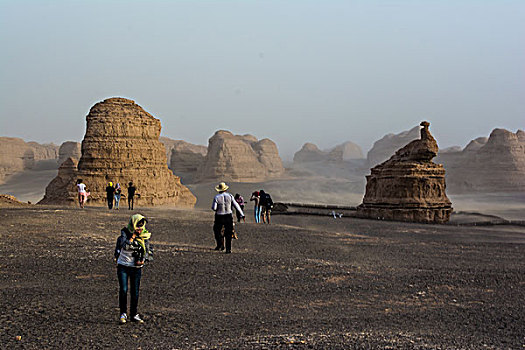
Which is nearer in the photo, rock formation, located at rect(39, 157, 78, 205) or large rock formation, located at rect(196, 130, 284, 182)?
rock formation, located at rect(39, 157, 78, 205)

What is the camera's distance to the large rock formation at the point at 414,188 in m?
27.4

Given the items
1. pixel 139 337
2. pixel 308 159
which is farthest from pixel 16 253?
pixel 308 159

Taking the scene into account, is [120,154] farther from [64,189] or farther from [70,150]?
[70,150]

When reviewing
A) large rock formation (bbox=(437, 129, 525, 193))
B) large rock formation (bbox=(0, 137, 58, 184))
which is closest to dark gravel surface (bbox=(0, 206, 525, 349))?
large rock formation (bbox=(437, 129, 525, 193))

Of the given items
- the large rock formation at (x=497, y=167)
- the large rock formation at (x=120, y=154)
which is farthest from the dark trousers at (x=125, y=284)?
the large rock formation at (x=497, y=167)

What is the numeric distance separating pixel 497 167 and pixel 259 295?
80.6 m

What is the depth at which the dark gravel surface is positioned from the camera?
5922mm

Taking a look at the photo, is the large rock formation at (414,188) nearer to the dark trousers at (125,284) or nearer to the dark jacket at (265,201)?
the dark jacket at (265,201)

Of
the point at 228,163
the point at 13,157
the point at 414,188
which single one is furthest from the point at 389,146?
the point at 414,188

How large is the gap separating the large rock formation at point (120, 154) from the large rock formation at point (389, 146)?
116890mm

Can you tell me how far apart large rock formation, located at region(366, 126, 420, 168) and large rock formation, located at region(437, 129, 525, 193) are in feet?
184

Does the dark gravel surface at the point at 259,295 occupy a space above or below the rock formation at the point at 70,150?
below

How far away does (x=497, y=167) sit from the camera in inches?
3066

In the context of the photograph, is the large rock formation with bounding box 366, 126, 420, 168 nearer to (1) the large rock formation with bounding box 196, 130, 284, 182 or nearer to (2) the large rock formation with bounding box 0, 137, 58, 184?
(1) the large rock formation with bounding box 196, 130, 284, 182
